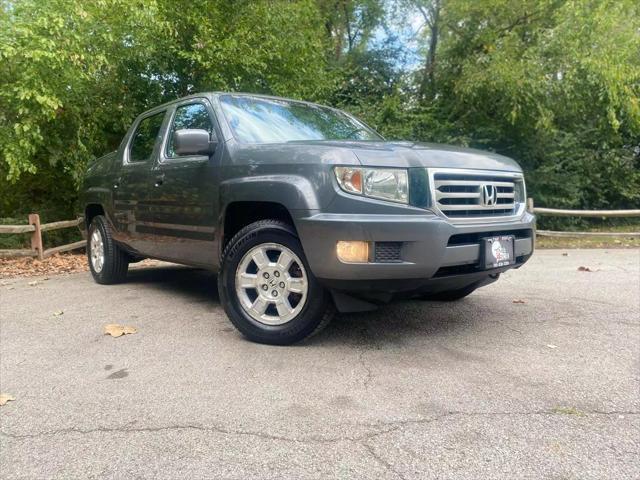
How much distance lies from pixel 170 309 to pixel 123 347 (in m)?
1.11

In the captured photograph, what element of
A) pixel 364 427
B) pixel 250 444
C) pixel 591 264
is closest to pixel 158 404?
pixel 250 444

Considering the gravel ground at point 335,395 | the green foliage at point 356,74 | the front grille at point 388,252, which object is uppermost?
the green foliage at point 356,74

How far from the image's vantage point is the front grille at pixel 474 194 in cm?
336

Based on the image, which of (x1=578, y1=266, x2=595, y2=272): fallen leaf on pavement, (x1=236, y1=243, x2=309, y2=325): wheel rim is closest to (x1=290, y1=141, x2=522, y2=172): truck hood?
(x1=236, y1=243, x2=309, y2=325): wheel rim

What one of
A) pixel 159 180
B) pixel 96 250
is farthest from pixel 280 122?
pixel 96 250

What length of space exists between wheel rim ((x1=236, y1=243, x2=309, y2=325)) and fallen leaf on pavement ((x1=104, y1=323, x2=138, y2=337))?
964 millimetres

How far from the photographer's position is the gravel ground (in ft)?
7.07

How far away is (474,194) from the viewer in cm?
355

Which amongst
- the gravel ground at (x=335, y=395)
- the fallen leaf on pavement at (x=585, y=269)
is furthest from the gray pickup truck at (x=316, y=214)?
the fallen leaf on pavement at (x=585, y=269)

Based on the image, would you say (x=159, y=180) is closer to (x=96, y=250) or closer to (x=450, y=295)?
(x=96, y=250)

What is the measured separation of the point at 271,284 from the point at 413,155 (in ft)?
4.05

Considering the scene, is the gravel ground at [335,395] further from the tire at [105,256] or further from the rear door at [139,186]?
the tire at [105,256]

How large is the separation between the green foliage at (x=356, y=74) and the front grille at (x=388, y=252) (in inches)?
234

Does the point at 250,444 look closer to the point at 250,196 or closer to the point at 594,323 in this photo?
the point at 250,196
